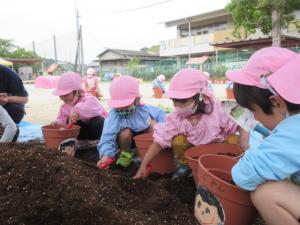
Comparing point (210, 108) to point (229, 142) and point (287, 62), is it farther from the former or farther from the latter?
point (287, 62)

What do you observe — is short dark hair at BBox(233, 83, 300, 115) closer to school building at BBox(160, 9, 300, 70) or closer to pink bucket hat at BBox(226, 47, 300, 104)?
pink bucket hat at BBox(226, 47, 300, 104)

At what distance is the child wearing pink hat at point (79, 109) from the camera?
2.78 m

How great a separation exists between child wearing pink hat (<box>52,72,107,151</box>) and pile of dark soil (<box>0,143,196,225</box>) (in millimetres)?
815

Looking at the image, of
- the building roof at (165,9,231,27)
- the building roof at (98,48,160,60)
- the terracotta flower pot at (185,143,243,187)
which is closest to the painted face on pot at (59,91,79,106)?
the terracotta flower pot at (185,143,243,187)

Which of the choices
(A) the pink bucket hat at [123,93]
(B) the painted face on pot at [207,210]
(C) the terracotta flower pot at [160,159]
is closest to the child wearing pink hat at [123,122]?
(A) the pink bucket hat at [123,93]

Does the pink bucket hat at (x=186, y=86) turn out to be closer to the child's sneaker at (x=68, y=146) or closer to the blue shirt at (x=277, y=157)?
the blue shirt at (x=277, y=157)

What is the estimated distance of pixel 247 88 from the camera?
1.33 metres

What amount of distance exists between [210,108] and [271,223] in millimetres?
902

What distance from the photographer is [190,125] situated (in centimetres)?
199

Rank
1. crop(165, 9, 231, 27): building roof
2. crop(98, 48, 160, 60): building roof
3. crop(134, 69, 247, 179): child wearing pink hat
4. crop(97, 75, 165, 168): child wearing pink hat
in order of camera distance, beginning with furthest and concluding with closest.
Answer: crop(98, 48, 160, 60): building roof → crop(165, 9, 231, 27): building roof → crop(97, 75, 165, 168): child wearing pink hat → crop(134, 69, 247, 179): child wearing pink hat

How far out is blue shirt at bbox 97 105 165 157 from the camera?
2.28m

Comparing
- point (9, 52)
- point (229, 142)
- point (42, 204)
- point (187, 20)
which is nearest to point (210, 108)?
point (229, 142)

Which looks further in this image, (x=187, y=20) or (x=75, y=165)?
(x=187, y=20)

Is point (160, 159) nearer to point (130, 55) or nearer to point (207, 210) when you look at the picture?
point (207, 210)
